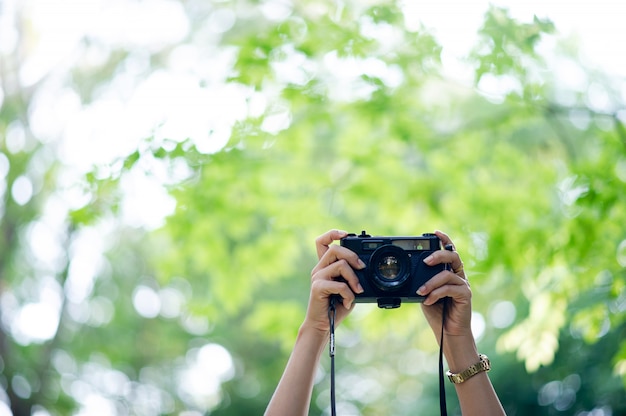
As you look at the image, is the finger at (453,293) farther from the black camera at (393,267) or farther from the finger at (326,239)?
the finger at (326,239)

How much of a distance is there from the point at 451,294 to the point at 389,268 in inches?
6.8

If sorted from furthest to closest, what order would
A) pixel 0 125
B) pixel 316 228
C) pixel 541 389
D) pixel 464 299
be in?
pixel 0 125, pixel 541 389, pixel 316 228, pixel 464 299

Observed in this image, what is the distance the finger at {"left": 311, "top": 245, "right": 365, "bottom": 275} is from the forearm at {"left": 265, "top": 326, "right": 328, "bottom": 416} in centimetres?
18

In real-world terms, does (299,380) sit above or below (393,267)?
below

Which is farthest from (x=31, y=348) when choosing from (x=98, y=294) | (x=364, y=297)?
→ (x=364, y=297)

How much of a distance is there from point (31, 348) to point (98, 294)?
121 centimetres

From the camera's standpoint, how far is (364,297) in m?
1.75

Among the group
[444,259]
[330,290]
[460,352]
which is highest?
[444,259]

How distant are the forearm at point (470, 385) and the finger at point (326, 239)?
388 mm

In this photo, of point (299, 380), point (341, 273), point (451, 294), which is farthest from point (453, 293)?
point (299, 380)

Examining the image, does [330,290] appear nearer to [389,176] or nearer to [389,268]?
[389,268]

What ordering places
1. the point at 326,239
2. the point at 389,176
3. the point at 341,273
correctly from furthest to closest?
the point at 389,176
the point at 326,239
the point at 341,273

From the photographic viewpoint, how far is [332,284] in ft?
5.56

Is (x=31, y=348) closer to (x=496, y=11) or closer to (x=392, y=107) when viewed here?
(x=392, y=107)
